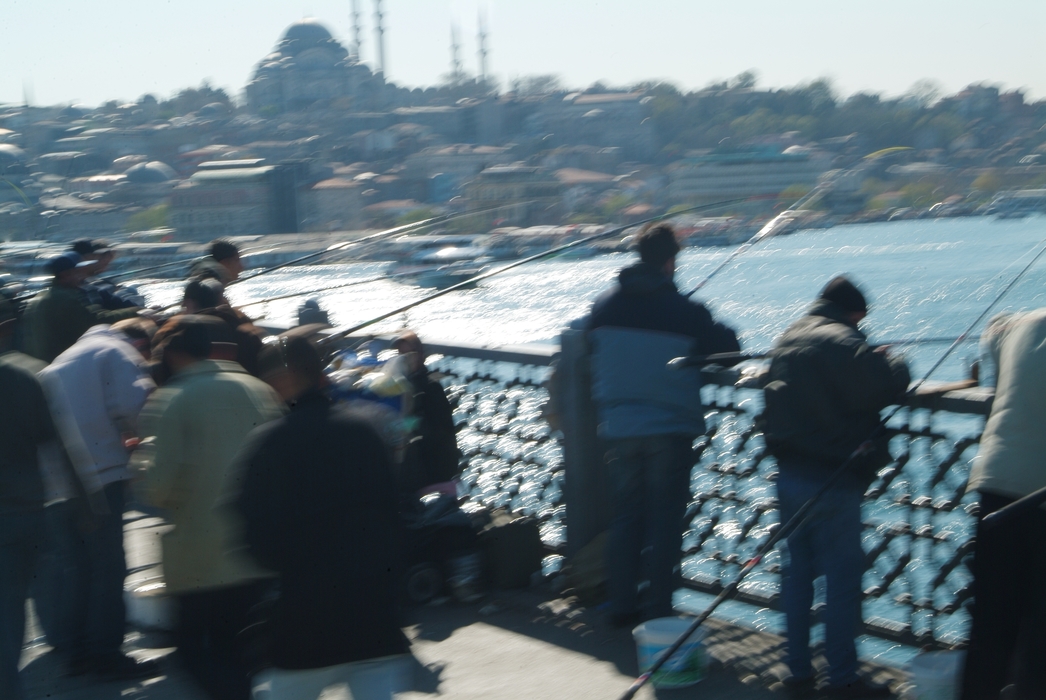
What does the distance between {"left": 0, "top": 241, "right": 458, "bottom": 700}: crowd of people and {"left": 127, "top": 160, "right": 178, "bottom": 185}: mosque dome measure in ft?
2.27

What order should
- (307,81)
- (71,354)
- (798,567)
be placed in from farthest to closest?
1. (307,81)
2. (71,354)
3. (798,567)

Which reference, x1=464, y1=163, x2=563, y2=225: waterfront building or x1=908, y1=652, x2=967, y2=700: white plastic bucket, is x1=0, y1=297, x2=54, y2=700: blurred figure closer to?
x1=464, y1=163, x2=563, y2=225: waterfront building

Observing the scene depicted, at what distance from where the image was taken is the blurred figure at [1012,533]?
2.82 m

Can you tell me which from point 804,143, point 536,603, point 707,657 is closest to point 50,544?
point 536,603

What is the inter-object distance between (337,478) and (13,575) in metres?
1.56

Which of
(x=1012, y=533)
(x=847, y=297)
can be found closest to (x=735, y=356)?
(x=847, y=297)

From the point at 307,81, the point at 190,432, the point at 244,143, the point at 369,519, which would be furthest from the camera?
the point at 307,81

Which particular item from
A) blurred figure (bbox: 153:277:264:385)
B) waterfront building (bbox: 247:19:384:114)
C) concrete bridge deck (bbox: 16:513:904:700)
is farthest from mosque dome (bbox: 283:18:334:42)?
concrete bridge deck (bbox: 16:513:904:700)

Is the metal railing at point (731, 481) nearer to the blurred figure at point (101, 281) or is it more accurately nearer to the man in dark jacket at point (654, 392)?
the man in dark jacket at point (654, 392)

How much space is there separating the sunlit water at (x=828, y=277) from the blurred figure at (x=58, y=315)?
0.89m

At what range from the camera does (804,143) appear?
355 centimetres

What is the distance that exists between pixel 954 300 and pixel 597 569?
A: 5.82 ft

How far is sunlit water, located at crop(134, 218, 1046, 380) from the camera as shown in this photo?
321 cm

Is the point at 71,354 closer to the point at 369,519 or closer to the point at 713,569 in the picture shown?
the point at 369,519
